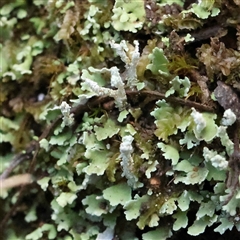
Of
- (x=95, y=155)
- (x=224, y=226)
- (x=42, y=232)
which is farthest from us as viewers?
(x=42, y=232)

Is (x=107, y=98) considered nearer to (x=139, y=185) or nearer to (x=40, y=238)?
(x=139, y=185)

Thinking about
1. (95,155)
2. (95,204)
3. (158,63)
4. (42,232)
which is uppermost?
(158,63)

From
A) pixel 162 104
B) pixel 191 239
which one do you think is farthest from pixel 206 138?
pixel 191 239

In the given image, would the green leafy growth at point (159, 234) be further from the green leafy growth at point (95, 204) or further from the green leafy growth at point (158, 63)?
the green leafy growth at point (158, 63)

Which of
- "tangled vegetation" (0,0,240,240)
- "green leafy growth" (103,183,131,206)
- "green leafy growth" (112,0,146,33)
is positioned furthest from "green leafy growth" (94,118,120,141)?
"green leafy growth" (112,0,146,33)

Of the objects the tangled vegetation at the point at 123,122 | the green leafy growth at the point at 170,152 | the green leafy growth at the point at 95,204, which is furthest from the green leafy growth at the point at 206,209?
the green leafy growth at the point at 95,204

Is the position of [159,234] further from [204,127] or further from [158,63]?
[158,63]

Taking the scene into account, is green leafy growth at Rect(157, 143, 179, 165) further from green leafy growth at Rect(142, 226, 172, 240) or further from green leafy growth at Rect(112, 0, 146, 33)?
green leafy growth at Rect(112, 0, 146, 33)

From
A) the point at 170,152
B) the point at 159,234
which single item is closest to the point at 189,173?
the point at 170,152
